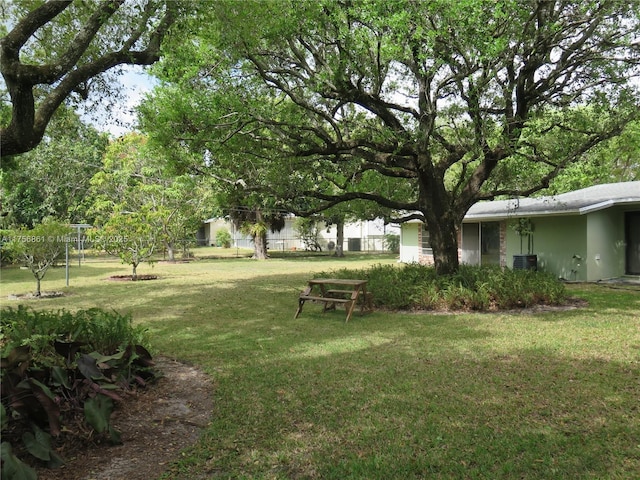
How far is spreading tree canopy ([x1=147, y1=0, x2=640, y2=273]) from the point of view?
802cm

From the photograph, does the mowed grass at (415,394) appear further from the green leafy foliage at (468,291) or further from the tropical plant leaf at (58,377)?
the tropical plant leaf at (58,377)

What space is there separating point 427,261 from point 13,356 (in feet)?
67.2

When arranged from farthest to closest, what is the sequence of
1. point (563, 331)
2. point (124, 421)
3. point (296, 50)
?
point (296, 50)
point (563, 331)
point (124, 421)

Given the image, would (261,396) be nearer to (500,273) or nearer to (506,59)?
(506,59)

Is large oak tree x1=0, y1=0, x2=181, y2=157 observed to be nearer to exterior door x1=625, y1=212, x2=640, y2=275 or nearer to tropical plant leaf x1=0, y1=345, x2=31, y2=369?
tropical plant leaf x1=0, y1=345, x2=31, y2=369

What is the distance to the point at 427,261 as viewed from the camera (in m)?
22.6

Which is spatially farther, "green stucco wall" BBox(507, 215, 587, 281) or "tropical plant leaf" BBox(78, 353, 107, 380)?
"green stucco wall" BBox(507, 215, 587, 281)

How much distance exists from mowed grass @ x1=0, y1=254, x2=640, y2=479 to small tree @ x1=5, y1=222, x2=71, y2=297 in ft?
20.5

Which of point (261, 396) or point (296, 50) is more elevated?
point (296, 50)

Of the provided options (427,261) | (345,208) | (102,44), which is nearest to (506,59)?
(102,44)

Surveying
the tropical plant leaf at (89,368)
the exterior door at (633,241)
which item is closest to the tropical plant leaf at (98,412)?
the tropical plant leaf at (89,368)

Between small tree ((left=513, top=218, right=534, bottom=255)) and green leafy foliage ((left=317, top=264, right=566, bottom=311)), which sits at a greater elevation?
small tree ((left=513, top=218, right=534, bottom=255))

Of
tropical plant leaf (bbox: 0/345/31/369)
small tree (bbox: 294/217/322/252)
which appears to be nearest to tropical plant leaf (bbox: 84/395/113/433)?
tropical plant leaf (bbox: 0/345/31/369)

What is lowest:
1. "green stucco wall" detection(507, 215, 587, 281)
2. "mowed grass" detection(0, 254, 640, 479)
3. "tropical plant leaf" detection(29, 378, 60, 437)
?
"mowed grass" detection(0, 254, 640, 479)
